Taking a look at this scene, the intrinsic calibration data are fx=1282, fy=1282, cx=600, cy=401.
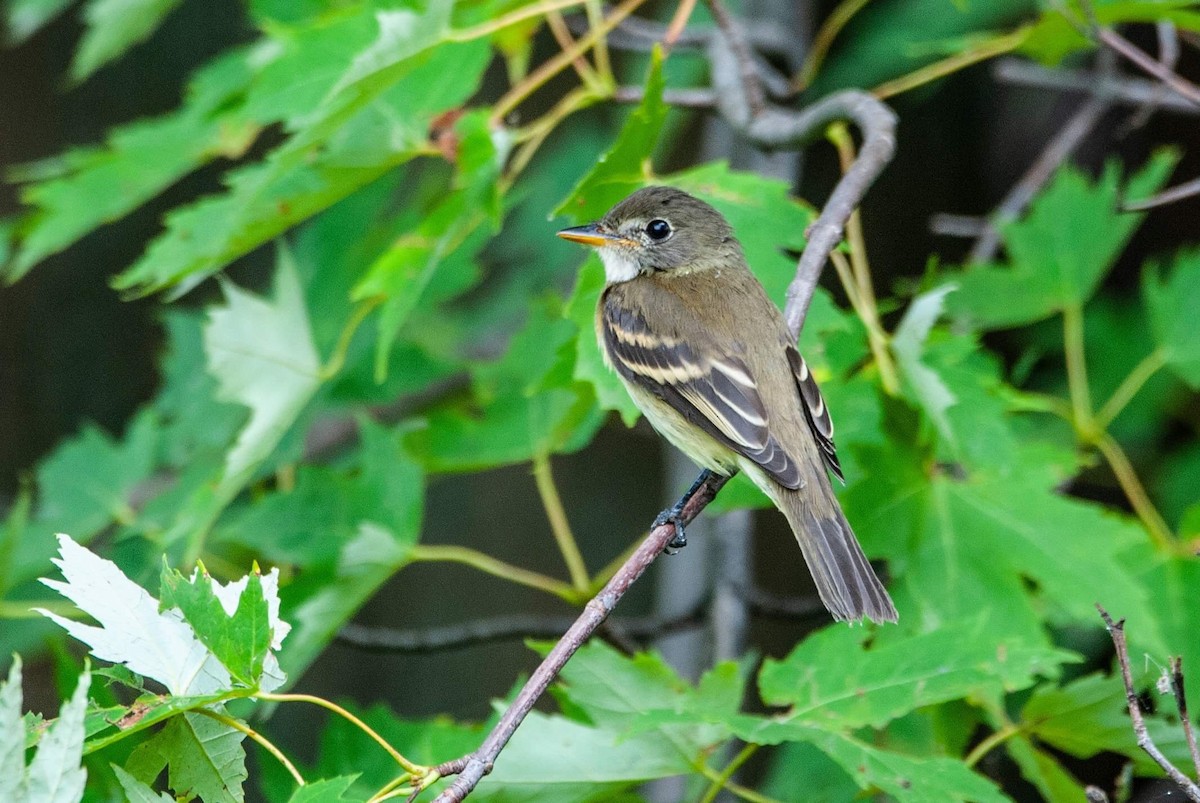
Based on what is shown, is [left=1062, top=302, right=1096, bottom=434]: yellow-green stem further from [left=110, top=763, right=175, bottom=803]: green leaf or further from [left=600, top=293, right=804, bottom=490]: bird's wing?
[left=110, top=763, right=175, bottom=803]: green leaf

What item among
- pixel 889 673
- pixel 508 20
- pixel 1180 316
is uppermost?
pixel 508 20

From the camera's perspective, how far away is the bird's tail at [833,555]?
9.21 feet

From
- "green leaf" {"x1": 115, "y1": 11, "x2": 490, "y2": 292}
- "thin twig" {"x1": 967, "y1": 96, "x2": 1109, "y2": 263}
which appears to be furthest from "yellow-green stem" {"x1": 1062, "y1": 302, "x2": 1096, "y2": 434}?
"green leaf" {"x1": 115, "y1": 11, "x2": 490, "y2": 292}

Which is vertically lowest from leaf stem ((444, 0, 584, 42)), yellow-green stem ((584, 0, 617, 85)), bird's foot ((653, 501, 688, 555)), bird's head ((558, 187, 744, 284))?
bird's foot ((653, 501, 688, 555))

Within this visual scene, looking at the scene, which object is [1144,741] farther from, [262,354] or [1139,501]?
[262,354]

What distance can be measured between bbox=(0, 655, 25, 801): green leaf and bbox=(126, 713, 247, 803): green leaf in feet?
1.26

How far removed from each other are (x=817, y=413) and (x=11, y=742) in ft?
6.93

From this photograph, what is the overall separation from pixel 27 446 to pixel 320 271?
3.80 m

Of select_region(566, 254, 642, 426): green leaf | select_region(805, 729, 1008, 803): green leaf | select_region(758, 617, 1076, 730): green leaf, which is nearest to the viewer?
select_region(805, 729, 1008, 803): green leaf

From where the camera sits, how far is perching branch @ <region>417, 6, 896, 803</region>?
192 cm

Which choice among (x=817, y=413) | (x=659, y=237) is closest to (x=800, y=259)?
(x=817, y=413)

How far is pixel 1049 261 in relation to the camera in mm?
4121

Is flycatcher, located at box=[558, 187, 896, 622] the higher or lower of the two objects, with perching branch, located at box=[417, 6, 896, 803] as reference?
lower

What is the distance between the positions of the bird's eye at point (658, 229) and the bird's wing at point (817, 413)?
0.83 m
